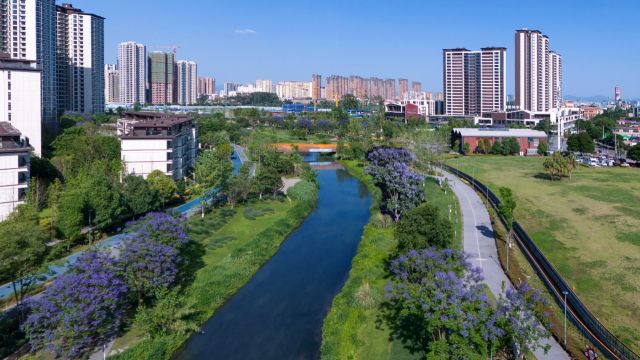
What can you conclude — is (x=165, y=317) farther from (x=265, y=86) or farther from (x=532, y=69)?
(x=265, y=86)

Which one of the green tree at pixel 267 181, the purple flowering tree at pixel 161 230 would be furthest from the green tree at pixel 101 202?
the green tree at pixel 267 181

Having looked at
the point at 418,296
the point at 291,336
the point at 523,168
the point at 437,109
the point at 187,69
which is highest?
the point at 187,69

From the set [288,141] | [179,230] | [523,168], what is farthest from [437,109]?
[179,230]

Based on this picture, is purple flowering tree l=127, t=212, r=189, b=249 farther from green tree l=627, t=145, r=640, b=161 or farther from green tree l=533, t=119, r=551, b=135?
green tree l=533, t=119, r=551, b=135

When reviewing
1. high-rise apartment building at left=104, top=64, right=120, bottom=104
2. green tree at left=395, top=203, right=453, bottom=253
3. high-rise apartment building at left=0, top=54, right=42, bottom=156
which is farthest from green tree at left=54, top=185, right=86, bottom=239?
high-rise apartment building at left=104, top=64, right=120, bottom=104

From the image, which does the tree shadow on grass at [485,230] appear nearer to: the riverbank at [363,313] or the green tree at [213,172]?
the riverbank at [363,313]

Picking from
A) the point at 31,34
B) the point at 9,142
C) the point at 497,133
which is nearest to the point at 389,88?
the point at 497,133

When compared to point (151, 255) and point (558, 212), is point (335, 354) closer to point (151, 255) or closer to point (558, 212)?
point (151, 255)

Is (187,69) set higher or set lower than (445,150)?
higher
